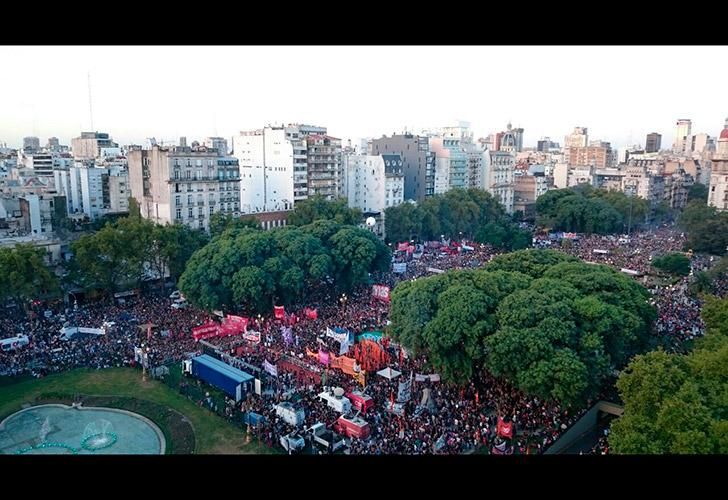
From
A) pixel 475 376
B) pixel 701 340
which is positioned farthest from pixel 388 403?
pixel 701 340

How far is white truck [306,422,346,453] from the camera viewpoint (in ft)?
50.5

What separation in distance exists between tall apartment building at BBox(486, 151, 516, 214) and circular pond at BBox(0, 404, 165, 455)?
55774 millimetres

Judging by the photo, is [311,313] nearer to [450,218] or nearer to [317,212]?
[317,212]

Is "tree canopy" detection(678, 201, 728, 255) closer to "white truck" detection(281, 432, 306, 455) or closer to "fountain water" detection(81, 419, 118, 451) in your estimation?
"white truck" detection(281, 432, 306, 455)

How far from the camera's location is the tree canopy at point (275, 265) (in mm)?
26766

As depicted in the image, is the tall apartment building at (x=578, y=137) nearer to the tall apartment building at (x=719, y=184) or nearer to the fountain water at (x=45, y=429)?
the tall apartment building at (x=719, y=184)

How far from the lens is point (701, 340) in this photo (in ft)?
57.1

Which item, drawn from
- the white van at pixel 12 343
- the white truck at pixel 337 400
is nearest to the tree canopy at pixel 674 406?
the white truck at pixel 337 400

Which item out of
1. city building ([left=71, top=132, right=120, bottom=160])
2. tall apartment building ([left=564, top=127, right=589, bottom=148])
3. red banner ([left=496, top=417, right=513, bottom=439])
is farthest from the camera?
tall apartment building ([left=564, top=127, right=589, bottom=148])

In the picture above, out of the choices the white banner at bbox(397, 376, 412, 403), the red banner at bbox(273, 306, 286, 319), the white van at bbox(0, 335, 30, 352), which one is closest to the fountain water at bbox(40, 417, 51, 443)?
the white van at bbox(0, 335, 30, 352)

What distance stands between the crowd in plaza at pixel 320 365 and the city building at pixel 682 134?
140 meters

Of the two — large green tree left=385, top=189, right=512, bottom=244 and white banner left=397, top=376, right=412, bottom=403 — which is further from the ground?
large green tree left=385, top=189, right=512, bottom=244
